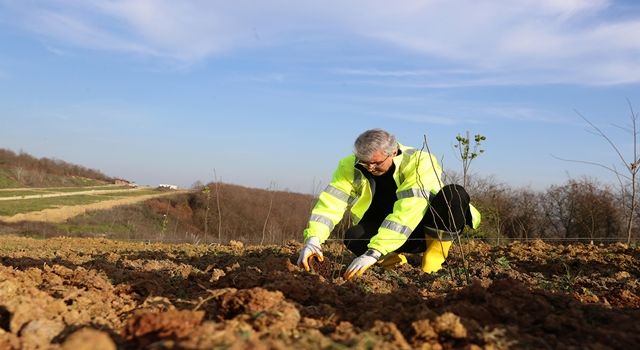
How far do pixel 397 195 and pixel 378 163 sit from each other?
0.28 meters

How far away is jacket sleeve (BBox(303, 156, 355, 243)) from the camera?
3.96m

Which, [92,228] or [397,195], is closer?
[397,195]

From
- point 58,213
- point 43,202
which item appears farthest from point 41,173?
point 58,213

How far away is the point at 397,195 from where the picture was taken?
3957 mm

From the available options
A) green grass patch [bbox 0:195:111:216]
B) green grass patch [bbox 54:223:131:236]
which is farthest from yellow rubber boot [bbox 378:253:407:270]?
green grass patch [bbox 0:195:111:216]

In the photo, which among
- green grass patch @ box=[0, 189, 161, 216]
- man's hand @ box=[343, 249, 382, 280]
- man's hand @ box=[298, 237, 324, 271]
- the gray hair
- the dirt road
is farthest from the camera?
green grass patch @ box=[0, 189, 161, 216]

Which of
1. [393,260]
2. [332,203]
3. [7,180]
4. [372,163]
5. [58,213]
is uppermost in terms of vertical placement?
[372,163]

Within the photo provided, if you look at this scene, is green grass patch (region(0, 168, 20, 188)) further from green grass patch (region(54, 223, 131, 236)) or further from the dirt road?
green grass patch (region(54, 223, 131, 236))

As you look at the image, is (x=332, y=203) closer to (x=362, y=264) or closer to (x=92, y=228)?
(x=362, y=264)

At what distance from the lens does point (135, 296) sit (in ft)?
9.23

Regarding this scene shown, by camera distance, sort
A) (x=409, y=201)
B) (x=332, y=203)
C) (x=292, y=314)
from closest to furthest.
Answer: (x=292, y=314) < (x=409, y=201) < (x=332, y=203)

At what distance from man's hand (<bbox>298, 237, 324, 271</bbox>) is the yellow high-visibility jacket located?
0.06 m

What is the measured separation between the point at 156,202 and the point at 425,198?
2823 centimetres

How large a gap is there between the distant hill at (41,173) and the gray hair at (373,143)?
36.7 meters
